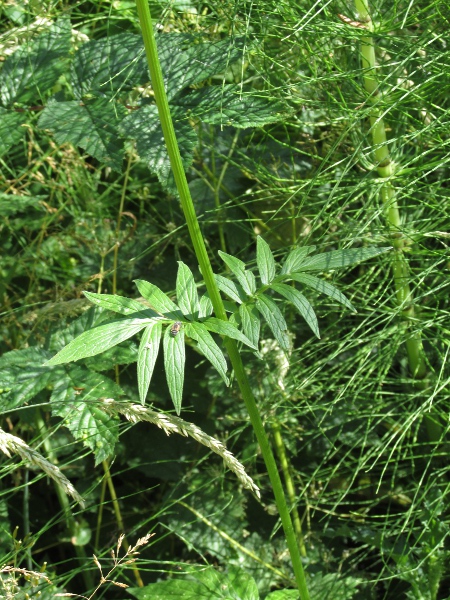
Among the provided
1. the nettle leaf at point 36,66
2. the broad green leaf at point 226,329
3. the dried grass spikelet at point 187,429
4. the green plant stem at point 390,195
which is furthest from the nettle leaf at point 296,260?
the nettle leaf at point 36,66

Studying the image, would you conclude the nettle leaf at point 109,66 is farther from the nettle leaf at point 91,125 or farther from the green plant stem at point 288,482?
the green plant stem at point 288,482

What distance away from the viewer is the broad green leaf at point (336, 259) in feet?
3.15

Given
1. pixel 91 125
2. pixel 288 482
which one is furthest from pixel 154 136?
pixel 288 482

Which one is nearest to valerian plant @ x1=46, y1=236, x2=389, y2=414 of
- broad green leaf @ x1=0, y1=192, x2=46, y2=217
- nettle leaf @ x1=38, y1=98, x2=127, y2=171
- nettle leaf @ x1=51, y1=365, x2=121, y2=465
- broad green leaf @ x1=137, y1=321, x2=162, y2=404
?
broad green leaf @ x1=137, y1=321, x2=162, y2=404

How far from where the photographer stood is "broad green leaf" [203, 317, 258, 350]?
88 cm

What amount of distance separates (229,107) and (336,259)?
0.45m

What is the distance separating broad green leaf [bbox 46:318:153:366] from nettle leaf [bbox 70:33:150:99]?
0.57m

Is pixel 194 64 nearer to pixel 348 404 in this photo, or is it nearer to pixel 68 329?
pixel 68 329

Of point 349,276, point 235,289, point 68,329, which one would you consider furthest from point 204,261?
point 349,276

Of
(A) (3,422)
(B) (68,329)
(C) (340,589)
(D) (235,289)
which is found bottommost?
(C) (340,589)

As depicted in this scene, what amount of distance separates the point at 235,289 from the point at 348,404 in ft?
2.16

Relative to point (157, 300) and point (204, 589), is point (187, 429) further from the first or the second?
point (204, 589)

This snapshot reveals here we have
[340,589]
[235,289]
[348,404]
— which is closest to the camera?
[235,289]

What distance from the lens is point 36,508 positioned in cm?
166
